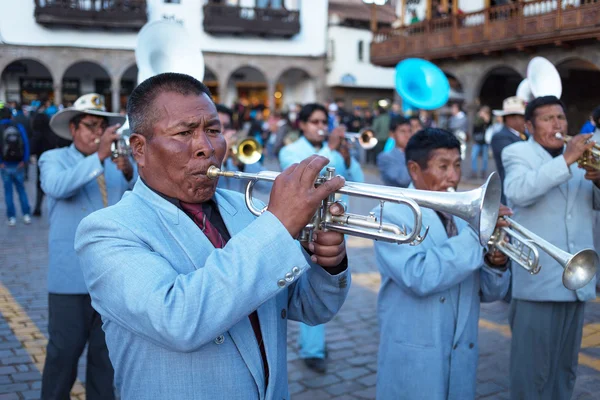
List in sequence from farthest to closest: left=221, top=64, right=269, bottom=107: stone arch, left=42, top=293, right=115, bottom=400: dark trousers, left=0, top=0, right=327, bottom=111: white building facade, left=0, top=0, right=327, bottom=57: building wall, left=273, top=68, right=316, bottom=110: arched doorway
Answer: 1. left=273, top=68, right=316, bottom=110: arched doorway
2. left=221, top=64, right=269, bottom=107: stone arch
3. left=0, top=0, right=327, bottom=111: white building facade
4. left=0, top=0, right=327, bottom=57: building wall
5. left=42, top=293, right=115, bottom=400: dark trousers

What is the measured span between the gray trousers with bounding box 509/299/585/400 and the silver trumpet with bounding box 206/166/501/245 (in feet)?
5.22

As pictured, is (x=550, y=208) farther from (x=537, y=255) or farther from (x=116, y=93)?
(x=116, y=93)

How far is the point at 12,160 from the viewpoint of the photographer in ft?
34.5

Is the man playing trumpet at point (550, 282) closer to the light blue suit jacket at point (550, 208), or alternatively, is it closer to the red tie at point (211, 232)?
the light blue suit jacket at point (550, 208)

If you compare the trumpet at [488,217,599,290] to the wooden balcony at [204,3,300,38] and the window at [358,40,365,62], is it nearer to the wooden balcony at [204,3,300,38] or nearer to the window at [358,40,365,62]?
the wooden balcony at [204,3,300,38]

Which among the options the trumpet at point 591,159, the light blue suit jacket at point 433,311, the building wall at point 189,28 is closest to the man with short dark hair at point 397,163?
the trumpet at point 591,159

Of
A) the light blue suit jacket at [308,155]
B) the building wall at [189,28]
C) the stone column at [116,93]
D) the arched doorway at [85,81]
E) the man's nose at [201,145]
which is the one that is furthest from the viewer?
the arched doorway at [85,81]

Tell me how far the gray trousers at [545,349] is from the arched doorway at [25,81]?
2871 centimetres

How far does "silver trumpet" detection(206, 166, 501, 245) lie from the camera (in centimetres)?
200

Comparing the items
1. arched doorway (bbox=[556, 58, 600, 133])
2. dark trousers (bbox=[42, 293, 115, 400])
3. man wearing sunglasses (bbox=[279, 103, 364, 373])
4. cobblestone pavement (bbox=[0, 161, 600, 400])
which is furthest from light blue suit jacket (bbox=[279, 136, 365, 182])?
arched doorway (bbox=[556, 58, 600, 133])

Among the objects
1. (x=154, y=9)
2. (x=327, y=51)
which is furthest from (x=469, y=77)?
(x=154, y=9)

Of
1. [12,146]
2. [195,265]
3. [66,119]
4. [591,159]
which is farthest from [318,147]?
[12,146]

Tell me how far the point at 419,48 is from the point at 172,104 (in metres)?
20.4

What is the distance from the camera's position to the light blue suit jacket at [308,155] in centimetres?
555
